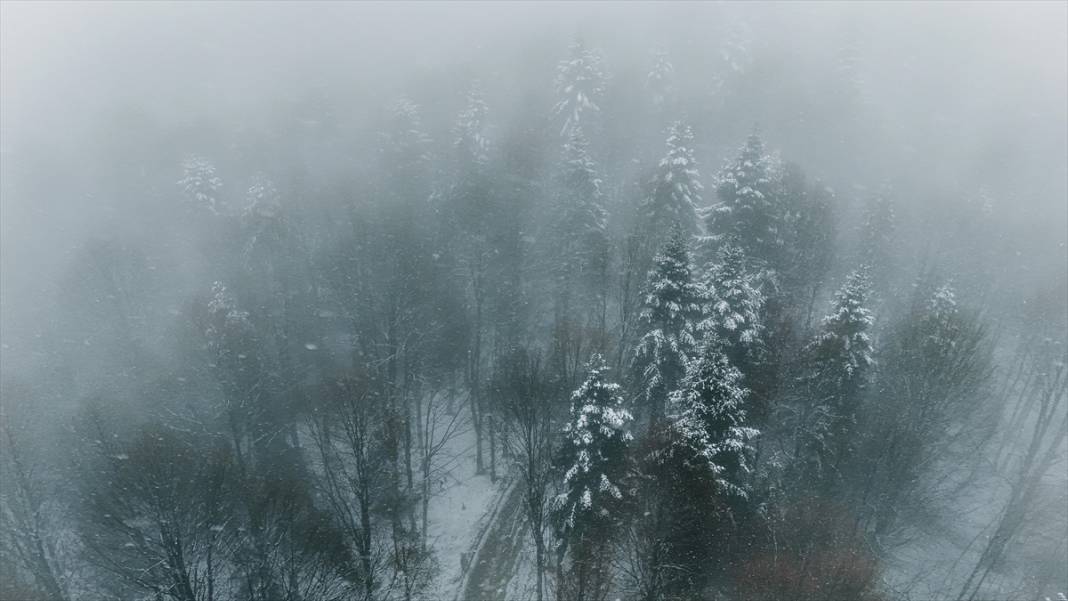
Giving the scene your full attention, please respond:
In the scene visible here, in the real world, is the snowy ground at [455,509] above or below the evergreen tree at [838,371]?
below

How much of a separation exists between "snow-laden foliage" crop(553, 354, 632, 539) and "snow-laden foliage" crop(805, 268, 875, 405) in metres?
11.2

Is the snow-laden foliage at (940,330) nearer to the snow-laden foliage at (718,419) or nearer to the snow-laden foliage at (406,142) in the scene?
the snow-laden foliage at (718,419)

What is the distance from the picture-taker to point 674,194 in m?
36.0

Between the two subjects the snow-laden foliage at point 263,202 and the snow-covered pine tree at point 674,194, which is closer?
the snow-covered pine tree at point 674,194

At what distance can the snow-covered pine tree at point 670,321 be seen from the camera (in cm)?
2811

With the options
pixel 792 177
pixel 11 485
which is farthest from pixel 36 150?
pixel 792 177

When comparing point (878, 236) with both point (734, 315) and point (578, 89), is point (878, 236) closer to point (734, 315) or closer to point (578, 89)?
point (734, 315)

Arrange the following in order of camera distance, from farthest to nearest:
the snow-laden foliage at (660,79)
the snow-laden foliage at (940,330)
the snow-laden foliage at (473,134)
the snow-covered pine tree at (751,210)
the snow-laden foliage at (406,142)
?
the snow-laden foliage at (660,79), the snow-laden foliage at (406,142), the snow-laden foliage at (473,134), the snow-covered pine tree at (751,210), the snow-laden foliage at (940,330)

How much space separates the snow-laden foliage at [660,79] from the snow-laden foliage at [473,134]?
19319 mm

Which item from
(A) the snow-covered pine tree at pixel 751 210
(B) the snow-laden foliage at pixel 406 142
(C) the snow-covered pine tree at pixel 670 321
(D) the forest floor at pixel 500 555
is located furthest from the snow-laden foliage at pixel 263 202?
(A) the snow-covered pine tree at pixel 751 210

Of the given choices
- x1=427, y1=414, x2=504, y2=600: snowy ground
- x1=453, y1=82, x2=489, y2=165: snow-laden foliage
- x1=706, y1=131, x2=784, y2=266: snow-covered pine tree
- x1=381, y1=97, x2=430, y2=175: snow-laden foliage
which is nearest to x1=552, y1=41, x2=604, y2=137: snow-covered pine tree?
x1=453, y1=82, x2=489, y2=165: snow-laden foliage

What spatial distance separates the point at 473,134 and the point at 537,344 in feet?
61.1

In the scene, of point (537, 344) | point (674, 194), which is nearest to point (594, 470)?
point (537, 344)

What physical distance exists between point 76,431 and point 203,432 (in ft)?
20.9
